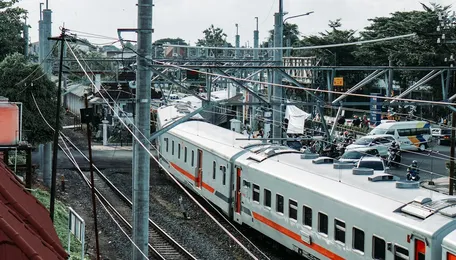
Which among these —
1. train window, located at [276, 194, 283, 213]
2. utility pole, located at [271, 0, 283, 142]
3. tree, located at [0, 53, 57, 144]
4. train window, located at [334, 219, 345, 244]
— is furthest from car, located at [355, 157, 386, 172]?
train window, located at [334, 219, 345, 244]

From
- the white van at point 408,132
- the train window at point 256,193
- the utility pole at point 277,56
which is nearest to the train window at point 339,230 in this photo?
the train window at point 256,193

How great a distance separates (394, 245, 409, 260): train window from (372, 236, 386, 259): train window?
18.0 inches

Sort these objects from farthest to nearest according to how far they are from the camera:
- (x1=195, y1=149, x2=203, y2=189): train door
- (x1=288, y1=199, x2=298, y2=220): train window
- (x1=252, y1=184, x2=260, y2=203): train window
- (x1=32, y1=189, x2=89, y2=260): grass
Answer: (x1=195, y1=149, x2=203, y2=189): train door, (x1=252, y1=184, x2=260, y2=203): train window, (x1=32, y1=189, x2=89, y2=260): grass, (x1=288, y1=199, x2=298, y2=220): train window

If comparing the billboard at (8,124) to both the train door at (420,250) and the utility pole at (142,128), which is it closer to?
the utility pole at (142,128)

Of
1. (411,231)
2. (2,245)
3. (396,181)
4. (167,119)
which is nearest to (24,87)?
(167,119)

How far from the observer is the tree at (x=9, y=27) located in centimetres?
4356

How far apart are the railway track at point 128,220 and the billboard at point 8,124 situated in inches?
233

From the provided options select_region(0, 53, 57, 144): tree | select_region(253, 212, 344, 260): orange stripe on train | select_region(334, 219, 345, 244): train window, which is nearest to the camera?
select_region(334, 219, 345, 244): train window

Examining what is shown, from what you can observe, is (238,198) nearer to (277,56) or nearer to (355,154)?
(277,56)

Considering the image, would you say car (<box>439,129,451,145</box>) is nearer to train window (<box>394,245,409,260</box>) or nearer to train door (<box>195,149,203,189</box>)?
train door (<box>195,149,203,189</box>)

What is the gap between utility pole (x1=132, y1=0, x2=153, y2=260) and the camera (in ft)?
45.4

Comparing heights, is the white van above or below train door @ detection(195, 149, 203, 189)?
above

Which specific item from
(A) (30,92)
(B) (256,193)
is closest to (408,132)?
(A) (30,92)

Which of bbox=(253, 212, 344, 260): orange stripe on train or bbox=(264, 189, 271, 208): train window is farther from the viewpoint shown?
bbox=(264, 189, 271, 208): train window
